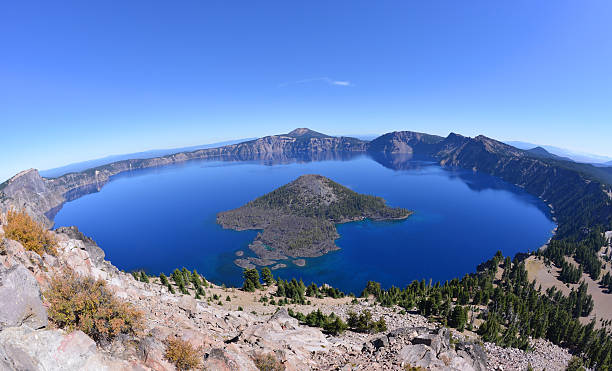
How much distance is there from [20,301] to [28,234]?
14.1 metres

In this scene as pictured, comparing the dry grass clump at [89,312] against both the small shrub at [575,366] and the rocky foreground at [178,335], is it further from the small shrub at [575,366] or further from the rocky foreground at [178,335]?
the small shrub at [575,366]

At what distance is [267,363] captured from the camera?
21594 millimetres

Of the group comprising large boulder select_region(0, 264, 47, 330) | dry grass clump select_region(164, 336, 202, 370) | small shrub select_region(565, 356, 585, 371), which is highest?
large boulder select_region(0, 264, 47, 330)

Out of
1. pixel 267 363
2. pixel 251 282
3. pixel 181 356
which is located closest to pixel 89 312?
pixel 181 356

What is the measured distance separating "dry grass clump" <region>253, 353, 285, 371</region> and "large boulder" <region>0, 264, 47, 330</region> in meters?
15.1

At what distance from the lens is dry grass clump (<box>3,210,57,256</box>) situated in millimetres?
24614

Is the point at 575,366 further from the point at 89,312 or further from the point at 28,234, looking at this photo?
the point at 28,234

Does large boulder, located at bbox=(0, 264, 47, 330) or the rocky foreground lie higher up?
large boulder, located at bbox=(0, 264, 47, 330)

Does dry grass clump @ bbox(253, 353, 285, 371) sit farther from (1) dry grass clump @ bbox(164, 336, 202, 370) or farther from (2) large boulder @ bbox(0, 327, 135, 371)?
(2) large boulder @ bbox(0, 327, 135, 371)

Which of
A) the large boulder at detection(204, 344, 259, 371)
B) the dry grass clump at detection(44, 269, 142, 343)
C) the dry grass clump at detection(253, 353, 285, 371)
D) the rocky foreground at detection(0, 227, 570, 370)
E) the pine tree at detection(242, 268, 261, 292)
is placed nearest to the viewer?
the rocky foreground at detection(0, 227, 570, 370)

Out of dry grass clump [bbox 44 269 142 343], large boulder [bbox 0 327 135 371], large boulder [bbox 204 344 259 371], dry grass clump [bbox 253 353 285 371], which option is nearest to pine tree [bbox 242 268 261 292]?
dry grass clump [bbox 253 353 285 371]

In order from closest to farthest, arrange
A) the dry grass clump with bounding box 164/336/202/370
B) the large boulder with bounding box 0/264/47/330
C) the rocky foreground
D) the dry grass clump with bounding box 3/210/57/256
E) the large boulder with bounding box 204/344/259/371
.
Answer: the rocky foreground < the large boulder with bounding box 0/264/47/330 < the dry grass clump with bounding box 164/336/202/370 < the large boulder with bounding box 204/344/259/371 < the dry grass clump with bounding box 3/210/57/256

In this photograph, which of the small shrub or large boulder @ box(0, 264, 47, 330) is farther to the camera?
the small shrub

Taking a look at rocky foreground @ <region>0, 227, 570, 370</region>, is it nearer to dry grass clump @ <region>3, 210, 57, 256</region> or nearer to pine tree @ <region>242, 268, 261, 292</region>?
dry grass clump @ <region>3, 210, 57, 256</region>
